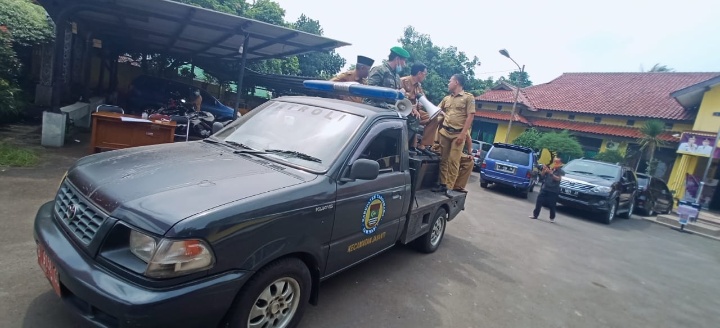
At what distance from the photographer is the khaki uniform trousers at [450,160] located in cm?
534

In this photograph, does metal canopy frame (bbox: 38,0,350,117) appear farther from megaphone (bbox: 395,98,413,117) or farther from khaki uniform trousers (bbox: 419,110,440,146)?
megaphone (bbox: 395,98,413,117)

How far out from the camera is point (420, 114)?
5.51 m

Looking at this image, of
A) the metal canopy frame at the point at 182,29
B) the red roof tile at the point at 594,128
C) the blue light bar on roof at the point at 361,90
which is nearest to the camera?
the blue light bar on roof at the point at 361,90

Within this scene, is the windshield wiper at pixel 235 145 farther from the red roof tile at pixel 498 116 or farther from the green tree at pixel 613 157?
the red roof tile at pixel 498 116

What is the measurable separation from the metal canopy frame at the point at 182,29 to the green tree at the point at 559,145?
576 inches

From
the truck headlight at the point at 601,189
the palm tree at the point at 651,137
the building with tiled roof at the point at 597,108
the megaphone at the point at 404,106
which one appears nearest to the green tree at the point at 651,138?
the palm tree at the point at 651,137

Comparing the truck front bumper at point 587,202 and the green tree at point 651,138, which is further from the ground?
the green tree at point 651,138

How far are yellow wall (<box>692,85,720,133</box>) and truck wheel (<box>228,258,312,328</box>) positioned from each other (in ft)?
69.8

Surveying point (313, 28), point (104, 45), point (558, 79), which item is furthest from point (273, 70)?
point (558, 79)

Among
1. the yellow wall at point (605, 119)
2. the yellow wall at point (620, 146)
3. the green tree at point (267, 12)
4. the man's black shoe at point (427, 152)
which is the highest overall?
the green tree at point (267, 12)

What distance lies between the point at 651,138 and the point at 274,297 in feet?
69.1

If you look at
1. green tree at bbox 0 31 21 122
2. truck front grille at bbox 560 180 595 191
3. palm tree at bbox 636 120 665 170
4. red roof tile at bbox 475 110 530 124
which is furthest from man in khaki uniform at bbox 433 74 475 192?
red roof tile at bbox 475 110 530 124

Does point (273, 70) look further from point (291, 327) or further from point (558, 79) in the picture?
point (558, 79)

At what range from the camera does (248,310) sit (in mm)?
2178
